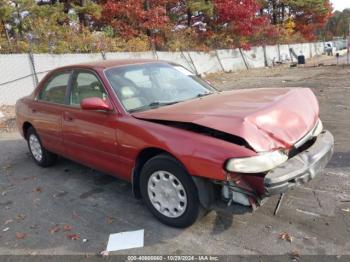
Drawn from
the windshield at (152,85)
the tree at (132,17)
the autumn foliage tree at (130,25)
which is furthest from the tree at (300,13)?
the windshield at (152,85)

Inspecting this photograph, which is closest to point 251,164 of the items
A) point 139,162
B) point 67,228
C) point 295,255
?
point 295,255

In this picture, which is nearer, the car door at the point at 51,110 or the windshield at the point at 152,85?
the windshield at the point at 152,85

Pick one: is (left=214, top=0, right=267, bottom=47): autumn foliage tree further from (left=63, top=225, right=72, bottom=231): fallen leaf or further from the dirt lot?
(left=63, top=225, right=72, bottom=231): fallen leaf

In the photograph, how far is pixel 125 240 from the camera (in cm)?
372

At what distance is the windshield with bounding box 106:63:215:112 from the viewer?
14.2ft

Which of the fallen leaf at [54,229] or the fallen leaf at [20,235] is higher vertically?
the fallen leaf at [20,235]

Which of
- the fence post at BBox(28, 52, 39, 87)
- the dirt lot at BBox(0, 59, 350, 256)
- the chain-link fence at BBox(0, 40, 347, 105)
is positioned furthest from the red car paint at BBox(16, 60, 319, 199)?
the fence post at BBox(28, 52, 39, 87)

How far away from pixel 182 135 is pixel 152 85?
1.25 m

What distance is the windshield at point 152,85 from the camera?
434cm

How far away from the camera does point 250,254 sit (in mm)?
3338

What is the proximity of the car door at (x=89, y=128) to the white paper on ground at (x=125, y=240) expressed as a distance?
0.86m

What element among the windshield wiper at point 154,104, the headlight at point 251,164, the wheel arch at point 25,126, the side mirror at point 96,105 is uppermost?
the side mirror at point 96,105

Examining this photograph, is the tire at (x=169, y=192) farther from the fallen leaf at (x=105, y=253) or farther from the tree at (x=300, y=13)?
the tree at (x=300, y=13)

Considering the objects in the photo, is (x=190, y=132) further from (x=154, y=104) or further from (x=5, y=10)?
(x=5, y=10)
